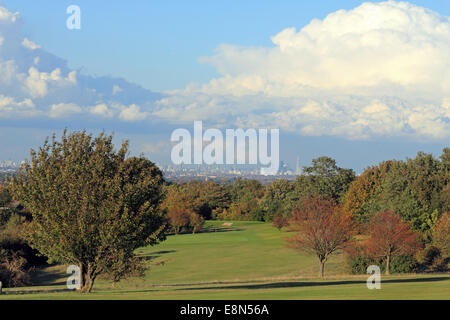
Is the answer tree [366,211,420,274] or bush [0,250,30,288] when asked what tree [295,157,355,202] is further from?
bush [0,250,30,288]

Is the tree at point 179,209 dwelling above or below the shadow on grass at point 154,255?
above

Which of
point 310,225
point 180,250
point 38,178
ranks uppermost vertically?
point 38,178

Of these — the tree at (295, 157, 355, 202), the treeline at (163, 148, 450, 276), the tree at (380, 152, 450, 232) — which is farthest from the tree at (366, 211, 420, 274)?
the tree at (295, 157, 355, 202)

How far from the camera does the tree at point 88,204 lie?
31.5 meters

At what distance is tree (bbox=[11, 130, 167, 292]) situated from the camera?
1241 inches

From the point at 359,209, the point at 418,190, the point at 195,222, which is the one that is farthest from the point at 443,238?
Answer: the point at 195,222

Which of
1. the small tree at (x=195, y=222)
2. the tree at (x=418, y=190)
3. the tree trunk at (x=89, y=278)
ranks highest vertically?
the tree at (x=418, y=190)

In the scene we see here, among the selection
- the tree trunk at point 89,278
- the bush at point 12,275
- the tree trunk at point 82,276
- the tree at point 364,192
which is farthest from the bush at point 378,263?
the tree trunk at point 89,278

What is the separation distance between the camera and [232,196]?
166000 millimetres

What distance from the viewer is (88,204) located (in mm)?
31922

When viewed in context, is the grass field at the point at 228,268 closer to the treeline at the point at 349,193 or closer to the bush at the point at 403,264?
the bush at the point at 403,264
